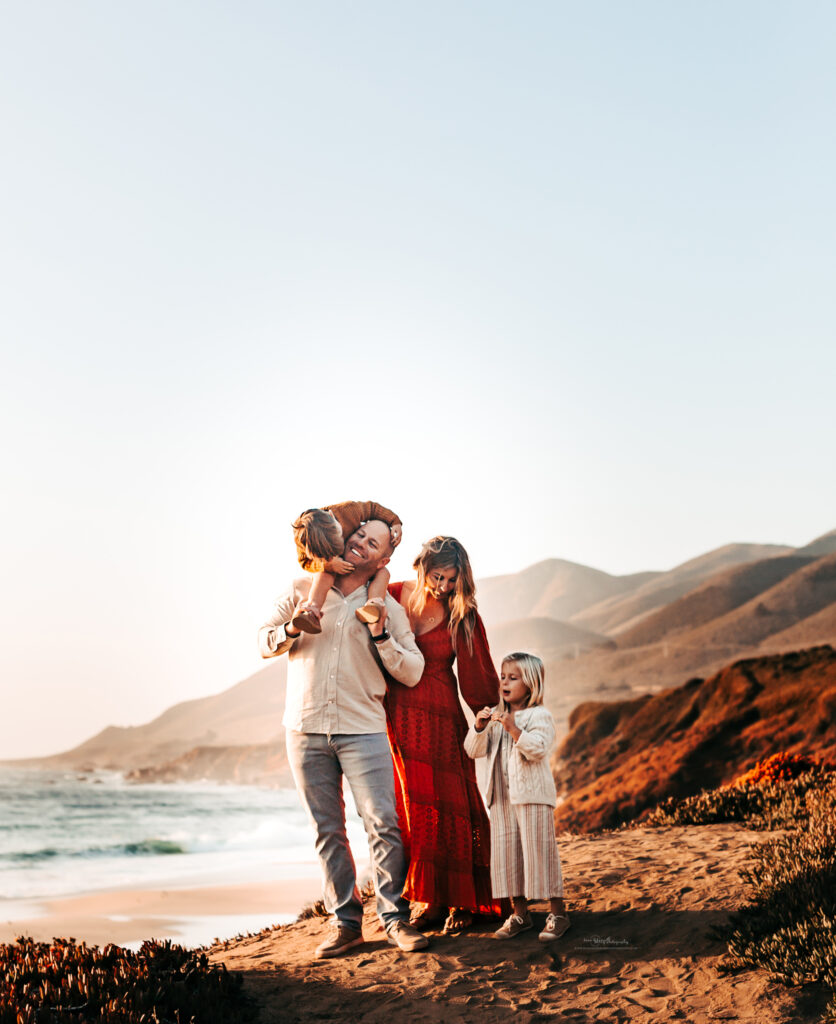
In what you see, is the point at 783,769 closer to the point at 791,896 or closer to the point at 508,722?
the point at 791,896

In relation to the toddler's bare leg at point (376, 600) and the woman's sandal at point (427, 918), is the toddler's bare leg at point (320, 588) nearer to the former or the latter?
the toddler's bare leg at point (376, 600)

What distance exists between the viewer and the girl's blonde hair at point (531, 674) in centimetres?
532

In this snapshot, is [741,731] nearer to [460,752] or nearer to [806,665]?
[806,665]

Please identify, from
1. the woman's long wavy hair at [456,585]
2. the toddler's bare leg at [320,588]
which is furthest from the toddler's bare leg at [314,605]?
the woman's long wavy hair at [456,585]

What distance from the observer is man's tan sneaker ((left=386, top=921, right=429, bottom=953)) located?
5.12 meters

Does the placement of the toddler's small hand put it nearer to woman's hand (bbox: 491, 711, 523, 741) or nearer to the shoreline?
woman's hand (bbox: 491, 711, 523, 741)

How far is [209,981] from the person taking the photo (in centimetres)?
484

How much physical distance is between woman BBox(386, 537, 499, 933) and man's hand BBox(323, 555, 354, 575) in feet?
1.66

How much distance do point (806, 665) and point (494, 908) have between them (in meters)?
12.6

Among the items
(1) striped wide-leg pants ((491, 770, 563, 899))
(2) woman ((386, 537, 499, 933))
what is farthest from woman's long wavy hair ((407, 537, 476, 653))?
(1) striped wide-leg pants ((491, 770, 563, 899))

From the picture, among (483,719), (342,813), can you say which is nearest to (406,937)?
(342,813)

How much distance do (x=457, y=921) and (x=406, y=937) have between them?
46 cm

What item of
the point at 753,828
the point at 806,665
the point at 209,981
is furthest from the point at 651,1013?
the point at 806,665

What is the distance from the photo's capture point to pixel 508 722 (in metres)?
5.21
